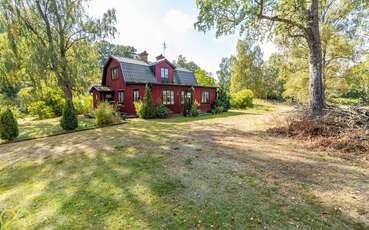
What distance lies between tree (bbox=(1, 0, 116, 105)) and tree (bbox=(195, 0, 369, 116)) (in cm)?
795

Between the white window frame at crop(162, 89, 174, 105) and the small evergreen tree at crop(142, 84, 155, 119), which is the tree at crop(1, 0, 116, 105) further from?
the white window frame at crop(162, 89, 174, 105)

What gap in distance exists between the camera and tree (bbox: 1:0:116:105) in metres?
11.3

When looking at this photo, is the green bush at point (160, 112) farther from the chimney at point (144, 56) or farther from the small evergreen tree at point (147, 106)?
the chimney at point (144, 56)

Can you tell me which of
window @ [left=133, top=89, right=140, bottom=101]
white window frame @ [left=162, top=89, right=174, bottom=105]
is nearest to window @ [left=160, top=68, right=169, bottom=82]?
white window frame @ [left=162, top=89, right=174, bottom=105]

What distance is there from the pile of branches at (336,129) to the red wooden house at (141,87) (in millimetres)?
9760

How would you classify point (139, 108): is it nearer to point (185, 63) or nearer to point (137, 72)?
point (137, 72)

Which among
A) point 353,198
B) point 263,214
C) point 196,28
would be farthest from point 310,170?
point 196,28

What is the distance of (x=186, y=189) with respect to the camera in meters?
3.26

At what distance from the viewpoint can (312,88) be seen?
7891 millimetres

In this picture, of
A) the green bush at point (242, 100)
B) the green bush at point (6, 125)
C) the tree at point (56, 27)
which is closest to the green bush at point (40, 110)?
the tree at point (56, 27)

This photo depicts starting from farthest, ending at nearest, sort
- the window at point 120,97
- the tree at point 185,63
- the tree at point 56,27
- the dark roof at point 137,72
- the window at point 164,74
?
the tree at point 185,63 → the window at point 164,74 → the window at point 120,97 → the dark roof at point 137,72 → the tree at point 56,27

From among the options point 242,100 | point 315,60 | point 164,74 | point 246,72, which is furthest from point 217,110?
point 246,72

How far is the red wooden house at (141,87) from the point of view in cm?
1502

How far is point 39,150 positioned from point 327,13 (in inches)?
883
